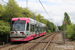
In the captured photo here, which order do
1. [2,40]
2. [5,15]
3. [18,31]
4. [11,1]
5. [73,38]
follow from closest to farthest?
[18,31]
[2,40]
[73,38]
[5,15]
[11,1]

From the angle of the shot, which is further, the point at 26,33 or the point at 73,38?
the point at 73,38

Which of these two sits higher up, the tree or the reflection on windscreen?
the tree

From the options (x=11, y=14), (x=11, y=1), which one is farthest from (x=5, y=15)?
(x=11, y=1)

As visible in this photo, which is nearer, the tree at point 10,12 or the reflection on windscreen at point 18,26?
the reflection on windscreen at point 18,26

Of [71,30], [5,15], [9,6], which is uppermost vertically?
[9,6]

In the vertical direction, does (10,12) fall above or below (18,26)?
above

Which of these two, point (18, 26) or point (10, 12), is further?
point (10, 12)

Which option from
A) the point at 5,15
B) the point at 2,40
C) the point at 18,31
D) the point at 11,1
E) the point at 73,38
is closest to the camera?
the point at 18,31

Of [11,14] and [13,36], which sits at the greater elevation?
[11,14]

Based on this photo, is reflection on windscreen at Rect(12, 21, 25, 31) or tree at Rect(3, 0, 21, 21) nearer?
reflection on windscreen at Rect(12, 21, 25, 31)

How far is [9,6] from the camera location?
25.5 metres

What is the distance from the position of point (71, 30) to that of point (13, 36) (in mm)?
9681

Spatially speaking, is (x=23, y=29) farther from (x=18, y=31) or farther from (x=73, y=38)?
(x=73, y=38)

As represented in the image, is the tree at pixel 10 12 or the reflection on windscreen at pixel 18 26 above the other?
the tree at pixel 10 12
